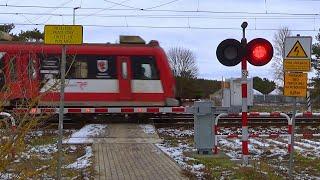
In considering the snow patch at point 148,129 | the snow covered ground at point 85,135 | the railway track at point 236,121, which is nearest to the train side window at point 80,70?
the snow covered ground at point 85,135

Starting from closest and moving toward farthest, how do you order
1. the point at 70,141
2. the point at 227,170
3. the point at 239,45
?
the point at 227,170
the point at 239,45
the point at 70,141

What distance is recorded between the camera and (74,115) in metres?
22.6

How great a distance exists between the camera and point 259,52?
39.9 feet

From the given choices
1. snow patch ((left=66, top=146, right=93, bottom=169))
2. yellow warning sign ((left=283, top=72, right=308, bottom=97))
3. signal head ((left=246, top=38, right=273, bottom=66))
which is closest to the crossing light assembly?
signal head ((left=246, top=38, right=273, bottom=66))

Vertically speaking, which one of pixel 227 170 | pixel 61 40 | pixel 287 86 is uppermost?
pixel 61 40

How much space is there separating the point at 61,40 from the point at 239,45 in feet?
15.9

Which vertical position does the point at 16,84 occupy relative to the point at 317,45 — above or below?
below

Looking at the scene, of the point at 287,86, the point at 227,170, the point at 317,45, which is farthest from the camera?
the point at 317,45

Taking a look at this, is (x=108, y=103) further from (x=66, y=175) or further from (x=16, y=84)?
(x=16, y=84)

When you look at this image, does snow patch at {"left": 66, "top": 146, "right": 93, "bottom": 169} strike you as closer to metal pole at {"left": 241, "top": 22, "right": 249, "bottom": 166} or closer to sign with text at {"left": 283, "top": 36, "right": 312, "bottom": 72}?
metal pole at {"left": 241, "top": 22, "right": 249, "bottom": 166}

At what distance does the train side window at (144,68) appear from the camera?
22.4 meters

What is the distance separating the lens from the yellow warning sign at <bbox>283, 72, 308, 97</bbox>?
973cm

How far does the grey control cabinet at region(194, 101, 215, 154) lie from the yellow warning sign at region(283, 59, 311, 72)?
3.96 m

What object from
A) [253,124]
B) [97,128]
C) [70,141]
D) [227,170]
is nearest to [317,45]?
[253,124]
